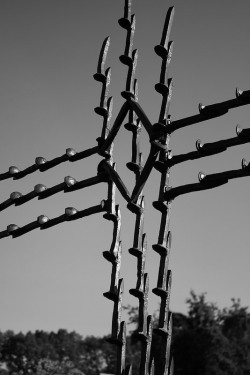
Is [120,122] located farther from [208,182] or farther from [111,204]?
[208,182]

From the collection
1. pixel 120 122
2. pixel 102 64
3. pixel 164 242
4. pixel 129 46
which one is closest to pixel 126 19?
pixel 129 46

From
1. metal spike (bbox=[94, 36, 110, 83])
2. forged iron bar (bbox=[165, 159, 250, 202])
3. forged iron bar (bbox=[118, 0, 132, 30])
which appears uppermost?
forged iron bar (bbox=[118, 0, 132, 30])

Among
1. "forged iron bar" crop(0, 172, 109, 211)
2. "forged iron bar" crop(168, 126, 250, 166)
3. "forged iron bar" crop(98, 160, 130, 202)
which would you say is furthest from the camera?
"forged iron bar" crop(0, 172, 109, 211)

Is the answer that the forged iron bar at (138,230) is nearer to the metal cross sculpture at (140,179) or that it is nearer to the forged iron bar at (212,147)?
the metal cross sculpture at (140,179)

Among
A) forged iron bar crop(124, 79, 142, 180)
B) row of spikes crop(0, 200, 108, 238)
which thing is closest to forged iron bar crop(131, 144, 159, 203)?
forged iron bar crop(124, 79, 142, 180)

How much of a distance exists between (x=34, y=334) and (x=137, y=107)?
12511 cm

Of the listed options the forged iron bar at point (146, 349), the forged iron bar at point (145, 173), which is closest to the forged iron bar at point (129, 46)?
the forged iron bar at point (145, 173)

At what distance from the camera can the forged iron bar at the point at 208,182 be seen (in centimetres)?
344

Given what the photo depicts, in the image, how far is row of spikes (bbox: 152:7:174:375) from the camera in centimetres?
360

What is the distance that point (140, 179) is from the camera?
406 centimetres

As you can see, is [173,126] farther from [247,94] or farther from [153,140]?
[247,94]

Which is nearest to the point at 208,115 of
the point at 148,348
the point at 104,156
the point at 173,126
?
the point at 173,126

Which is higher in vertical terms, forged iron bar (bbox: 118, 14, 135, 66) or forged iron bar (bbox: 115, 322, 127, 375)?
forged iron bar (bbox: 118, 14, 135, 66)

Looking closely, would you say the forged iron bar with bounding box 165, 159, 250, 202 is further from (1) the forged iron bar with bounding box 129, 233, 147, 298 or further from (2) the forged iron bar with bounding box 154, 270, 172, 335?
(2) the forged iron bar with bounding box 154, 270, 172, 335
